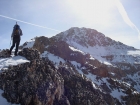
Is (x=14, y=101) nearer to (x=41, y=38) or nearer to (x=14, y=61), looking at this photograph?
(x=14, y=61)

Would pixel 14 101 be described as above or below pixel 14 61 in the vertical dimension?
below

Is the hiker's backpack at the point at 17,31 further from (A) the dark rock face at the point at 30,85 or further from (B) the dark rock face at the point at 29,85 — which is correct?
(B) the dark rock face at the point at 29,85

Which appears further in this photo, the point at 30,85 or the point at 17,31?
the point at 17,31

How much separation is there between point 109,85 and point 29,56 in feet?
290

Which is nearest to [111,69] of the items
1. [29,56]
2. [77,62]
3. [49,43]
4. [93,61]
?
[93,61]

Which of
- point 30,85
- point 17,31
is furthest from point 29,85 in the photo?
point 17,31

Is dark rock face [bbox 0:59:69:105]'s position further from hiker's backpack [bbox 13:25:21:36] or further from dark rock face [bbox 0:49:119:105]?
hiker's backpack [bbox 13:25:21:36]

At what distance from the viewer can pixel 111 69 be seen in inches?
7229

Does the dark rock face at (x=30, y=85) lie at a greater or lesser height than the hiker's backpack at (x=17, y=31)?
lesser

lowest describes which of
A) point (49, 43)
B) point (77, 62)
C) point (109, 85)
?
point (109, 85)

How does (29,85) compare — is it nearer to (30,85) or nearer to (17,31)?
(30,85)

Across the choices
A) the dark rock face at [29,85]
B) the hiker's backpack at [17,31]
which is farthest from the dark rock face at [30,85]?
the hiker's backpack at [17,31]

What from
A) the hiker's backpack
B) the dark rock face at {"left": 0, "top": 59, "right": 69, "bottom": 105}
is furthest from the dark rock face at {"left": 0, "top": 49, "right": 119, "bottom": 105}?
the hiker's backpack

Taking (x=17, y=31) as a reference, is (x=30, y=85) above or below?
below
